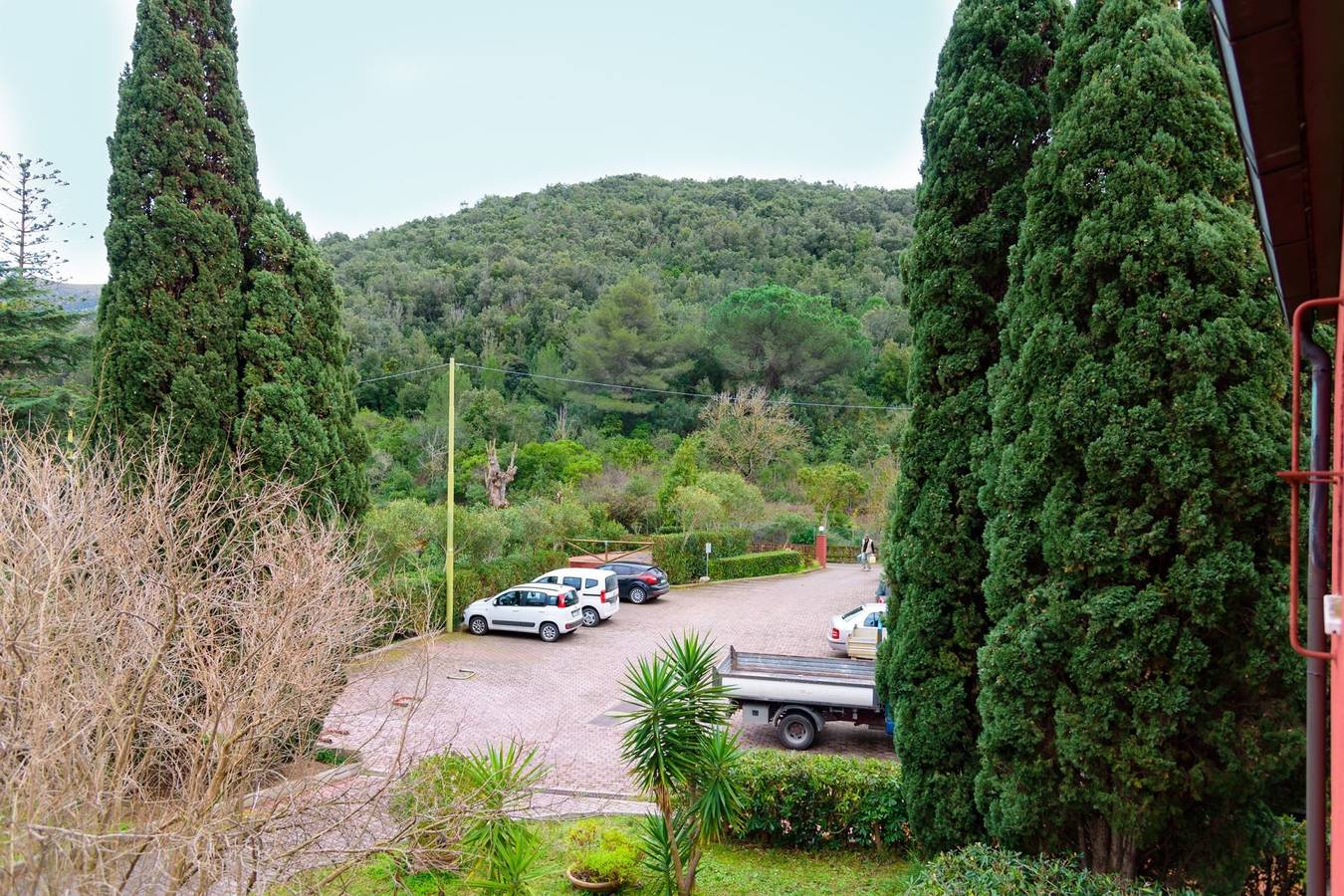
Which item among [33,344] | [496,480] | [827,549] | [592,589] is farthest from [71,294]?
[827,549]

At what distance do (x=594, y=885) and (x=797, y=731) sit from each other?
182 inches

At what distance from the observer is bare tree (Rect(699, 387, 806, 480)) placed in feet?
111

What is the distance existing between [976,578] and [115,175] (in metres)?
10.4

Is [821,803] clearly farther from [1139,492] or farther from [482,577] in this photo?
[482,577]

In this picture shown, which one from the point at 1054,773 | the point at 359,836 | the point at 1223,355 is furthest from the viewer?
the point at 1054,773

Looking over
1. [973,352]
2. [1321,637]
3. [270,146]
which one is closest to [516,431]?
[270,146]

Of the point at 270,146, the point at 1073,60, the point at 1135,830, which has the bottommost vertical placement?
the point at 1135,830

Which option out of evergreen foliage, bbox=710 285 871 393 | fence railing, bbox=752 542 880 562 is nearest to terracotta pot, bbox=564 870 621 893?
fence railing, bbox=752 542 880 562

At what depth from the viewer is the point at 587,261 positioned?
2130 inches

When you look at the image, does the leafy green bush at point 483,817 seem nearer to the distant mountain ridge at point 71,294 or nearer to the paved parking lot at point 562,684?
the paved parking lot at point 562,684

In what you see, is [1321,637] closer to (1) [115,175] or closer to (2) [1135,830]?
(2) [1135,830]

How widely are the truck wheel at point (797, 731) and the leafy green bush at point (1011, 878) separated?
5179 mm

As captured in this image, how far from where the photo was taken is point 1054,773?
5.12 metres

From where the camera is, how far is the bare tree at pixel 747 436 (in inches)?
1335
